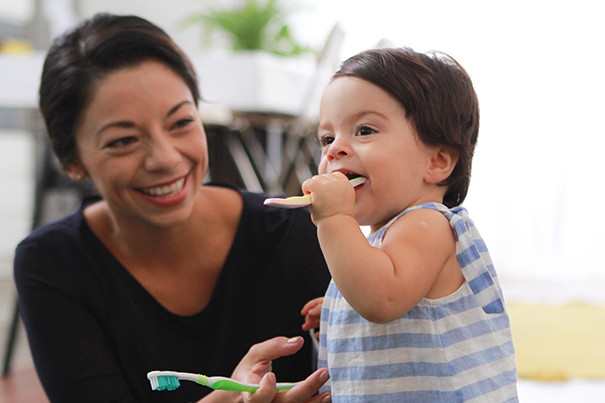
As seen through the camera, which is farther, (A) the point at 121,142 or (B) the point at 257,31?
(B) the point at 257,31

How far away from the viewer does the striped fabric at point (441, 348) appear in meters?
0.63

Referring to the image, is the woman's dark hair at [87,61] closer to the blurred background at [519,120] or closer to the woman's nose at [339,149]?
the woman's nose at [339,149]

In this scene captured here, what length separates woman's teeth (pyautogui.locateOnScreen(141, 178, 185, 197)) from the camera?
1.00m

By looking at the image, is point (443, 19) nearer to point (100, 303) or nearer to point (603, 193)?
point (603, 193)

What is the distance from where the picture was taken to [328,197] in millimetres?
602

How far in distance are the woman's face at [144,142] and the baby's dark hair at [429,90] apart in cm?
37

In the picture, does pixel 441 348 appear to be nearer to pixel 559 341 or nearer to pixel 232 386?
pixel 232 386

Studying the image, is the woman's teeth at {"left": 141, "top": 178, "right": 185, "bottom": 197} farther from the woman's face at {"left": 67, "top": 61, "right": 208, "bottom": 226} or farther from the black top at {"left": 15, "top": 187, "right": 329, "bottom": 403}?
the black top at {"left": 15, "top": 187, "right": 329, "bottom": 403}

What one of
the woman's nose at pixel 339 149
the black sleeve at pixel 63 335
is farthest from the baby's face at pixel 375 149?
the black sleeve at pixel 63 335

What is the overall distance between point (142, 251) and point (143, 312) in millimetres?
130

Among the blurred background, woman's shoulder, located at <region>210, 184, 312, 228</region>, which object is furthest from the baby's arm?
the blurred background

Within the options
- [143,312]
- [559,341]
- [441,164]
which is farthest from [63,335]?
[559,341]

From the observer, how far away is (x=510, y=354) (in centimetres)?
69

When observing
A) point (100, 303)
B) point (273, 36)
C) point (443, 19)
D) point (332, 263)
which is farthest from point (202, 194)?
point (443, 19)
